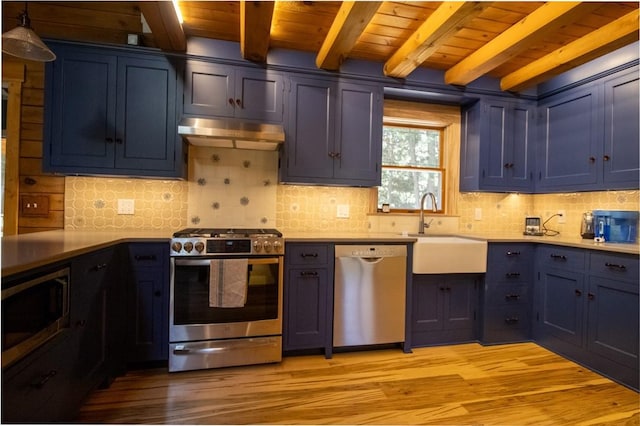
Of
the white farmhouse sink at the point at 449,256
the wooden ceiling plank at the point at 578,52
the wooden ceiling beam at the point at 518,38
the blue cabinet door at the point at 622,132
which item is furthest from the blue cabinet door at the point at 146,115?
the blue cabinet door at the point at 622,132

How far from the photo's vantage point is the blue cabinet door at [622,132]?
2342 millimetres

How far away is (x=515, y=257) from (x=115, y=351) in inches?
125

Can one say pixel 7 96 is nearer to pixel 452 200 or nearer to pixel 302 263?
pixel 302 263

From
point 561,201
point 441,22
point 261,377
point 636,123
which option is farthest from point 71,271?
point 561,201

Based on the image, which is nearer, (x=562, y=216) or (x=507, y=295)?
(x=507, y=295)

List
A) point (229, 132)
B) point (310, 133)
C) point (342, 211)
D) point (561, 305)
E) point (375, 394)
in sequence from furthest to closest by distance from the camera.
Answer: point (342, 211) → point (310, 133) → point (561, 305) → point (229, 132) → point (375, 394)

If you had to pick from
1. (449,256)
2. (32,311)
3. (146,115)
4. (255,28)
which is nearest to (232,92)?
(255,28)

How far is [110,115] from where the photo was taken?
7.60ft

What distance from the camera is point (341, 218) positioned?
2.96m

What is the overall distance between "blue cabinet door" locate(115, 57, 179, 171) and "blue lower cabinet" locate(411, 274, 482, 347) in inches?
90.3

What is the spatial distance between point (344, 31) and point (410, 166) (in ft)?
5.26

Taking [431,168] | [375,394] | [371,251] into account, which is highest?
[431,168]

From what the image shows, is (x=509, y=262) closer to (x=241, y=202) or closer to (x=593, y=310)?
(x=593, y=310)

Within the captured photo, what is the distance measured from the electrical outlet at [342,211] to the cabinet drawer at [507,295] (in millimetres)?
1403
